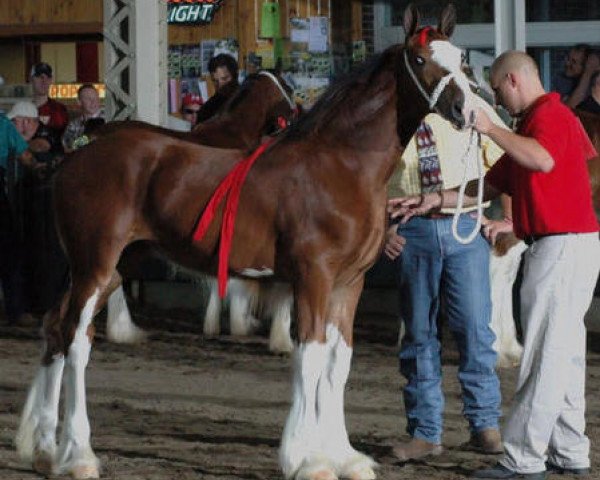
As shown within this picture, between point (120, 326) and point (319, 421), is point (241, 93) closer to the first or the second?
point (120, 326)

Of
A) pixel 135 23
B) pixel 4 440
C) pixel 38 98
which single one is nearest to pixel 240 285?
pixel 4 440

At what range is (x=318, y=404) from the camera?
23.8ft

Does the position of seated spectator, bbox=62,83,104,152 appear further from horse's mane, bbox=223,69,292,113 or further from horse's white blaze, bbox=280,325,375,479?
horse's white blaze, bbox=280,325,375,479

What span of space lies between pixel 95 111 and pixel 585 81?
4.46 meters

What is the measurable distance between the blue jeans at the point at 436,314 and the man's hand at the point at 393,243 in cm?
4

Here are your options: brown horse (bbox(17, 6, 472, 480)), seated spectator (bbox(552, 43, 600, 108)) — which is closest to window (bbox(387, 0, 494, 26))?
seated spectator (bbox(552, 43, 600, 108))

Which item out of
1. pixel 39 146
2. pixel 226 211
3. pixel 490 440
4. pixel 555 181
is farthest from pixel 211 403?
pixel 39 146

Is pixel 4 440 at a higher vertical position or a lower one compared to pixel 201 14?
lower

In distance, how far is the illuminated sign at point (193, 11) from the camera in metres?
17.5

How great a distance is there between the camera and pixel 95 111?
14688mm

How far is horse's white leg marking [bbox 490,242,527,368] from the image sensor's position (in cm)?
1113

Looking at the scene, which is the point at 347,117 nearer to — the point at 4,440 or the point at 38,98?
the point at 4,440

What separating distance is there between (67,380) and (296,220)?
1347 mm

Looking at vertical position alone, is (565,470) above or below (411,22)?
below
